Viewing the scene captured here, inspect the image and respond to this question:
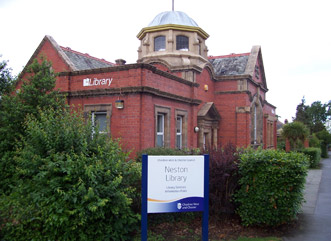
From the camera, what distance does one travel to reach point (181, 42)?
19656mm

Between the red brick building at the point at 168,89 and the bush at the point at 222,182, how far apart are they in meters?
1.46

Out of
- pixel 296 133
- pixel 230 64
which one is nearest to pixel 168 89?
pixel 230 64

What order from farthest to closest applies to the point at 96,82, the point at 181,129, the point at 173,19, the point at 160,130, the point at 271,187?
the point at 173,19
the point at 181,129
the point at 160,130
the point at 96,82
the point at 271,187

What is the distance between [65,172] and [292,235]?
4984 mm

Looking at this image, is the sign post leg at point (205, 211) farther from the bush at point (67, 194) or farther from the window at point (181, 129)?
the window at point (181, 129)

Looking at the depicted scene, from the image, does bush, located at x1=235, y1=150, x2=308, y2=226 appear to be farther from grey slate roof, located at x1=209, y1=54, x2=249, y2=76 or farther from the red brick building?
grey slate roof, located at x1=209, y1=54, x2=249, y2=76

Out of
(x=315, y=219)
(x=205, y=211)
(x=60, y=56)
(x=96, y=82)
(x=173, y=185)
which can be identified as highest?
(x=60, y=56)

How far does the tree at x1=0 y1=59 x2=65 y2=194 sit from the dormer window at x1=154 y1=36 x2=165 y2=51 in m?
11.1

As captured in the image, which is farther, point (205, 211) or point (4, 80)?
point (4, 80)

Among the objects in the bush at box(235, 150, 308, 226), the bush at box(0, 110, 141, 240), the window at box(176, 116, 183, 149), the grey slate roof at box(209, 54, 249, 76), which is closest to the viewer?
the bush at box(0, 110, 141, 240)

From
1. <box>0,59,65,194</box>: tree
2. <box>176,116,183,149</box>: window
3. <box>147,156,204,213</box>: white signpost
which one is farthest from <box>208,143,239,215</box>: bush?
<box>176,116,183,149</box>: window

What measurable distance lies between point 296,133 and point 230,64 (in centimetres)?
1040

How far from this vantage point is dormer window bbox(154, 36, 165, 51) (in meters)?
19.6

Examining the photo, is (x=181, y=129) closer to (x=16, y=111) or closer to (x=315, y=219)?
(x=315, y=219)
